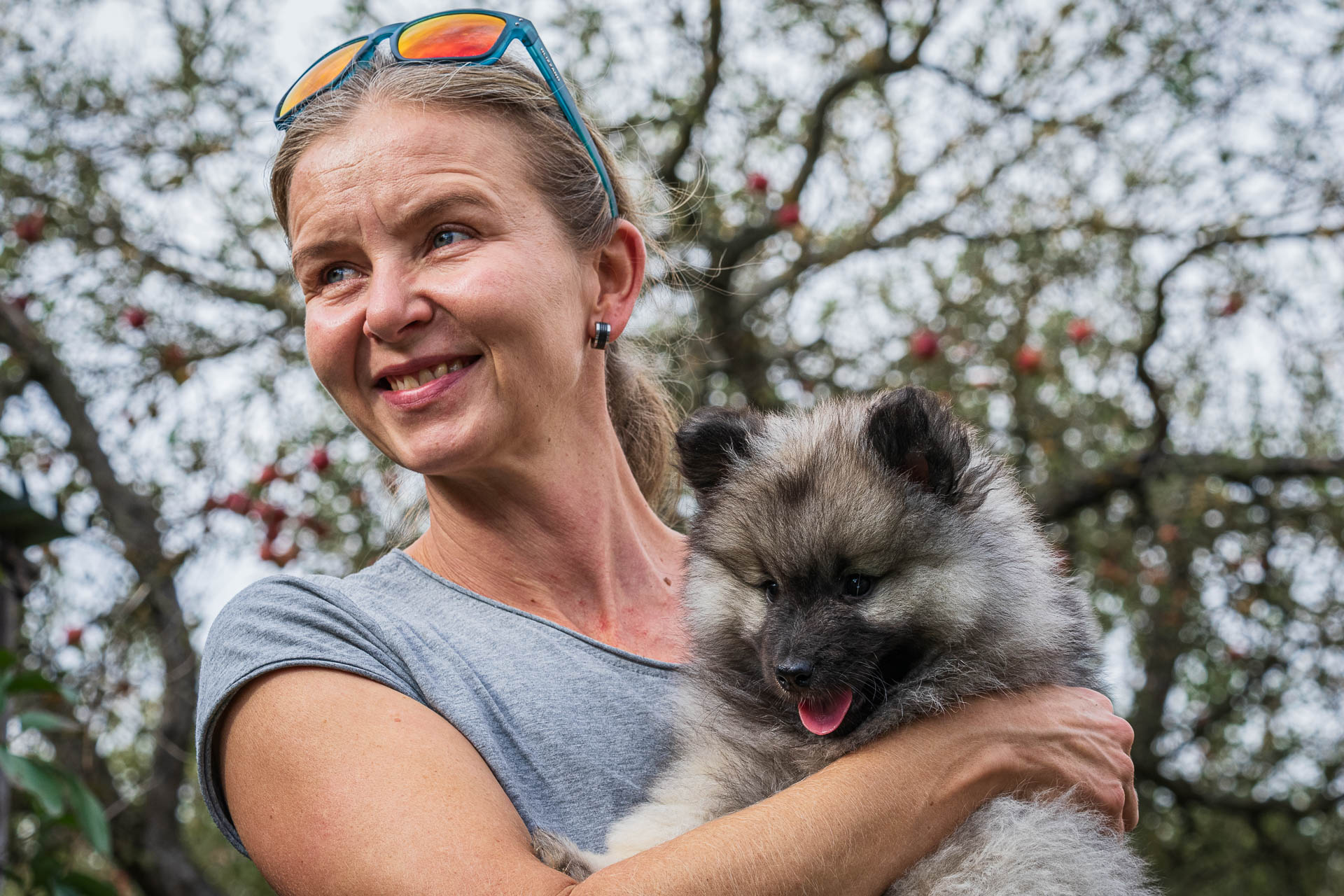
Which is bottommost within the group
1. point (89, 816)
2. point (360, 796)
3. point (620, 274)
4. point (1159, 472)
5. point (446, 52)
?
point (1159, 472)

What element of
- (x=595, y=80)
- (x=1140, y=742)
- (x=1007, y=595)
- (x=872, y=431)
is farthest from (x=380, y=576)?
(x=1140, y=742)

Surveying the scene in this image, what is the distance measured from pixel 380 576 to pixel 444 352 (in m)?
0.50

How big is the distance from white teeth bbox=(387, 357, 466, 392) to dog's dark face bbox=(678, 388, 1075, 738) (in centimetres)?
65

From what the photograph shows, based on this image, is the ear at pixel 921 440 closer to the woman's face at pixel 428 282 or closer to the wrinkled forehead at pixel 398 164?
the woman's face at pixel 428 282

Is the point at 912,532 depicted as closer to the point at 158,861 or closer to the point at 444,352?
the point at 444,352

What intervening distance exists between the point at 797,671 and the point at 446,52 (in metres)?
1.49

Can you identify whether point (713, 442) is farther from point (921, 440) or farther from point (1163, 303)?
point (1163, 303)

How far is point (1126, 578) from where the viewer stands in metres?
6.92

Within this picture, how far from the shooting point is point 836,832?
179cm

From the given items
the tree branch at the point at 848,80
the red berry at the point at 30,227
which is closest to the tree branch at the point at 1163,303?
the tree branch at the point at 848,80

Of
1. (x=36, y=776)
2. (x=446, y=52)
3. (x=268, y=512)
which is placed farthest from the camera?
(x=268, y=512)

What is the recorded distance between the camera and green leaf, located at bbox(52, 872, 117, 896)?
3225 mm

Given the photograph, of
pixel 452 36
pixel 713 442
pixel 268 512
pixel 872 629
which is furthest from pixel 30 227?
pixel 872 629

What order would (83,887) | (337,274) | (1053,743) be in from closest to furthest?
(1053,743)
(337,274)
(83,887)
